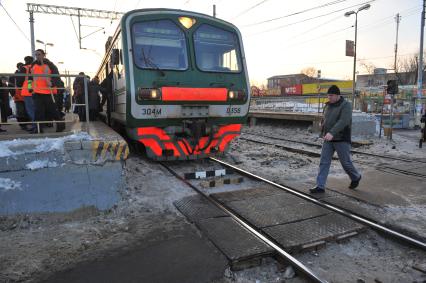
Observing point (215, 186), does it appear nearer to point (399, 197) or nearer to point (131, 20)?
point (399, 197)

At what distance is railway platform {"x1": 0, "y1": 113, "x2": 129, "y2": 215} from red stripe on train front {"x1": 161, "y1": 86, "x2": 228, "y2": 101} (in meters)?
2.23

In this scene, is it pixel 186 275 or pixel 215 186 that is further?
pixel 215 186

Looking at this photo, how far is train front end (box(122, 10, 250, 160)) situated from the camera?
7.19 meters

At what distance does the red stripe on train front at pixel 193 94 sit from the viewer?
23.7 feet

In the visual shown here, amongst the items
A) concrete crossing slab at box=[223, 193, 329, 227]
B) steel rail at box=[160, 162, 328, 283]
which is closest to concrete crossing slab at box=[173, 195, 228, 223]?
steel rail at box=[160, 162, 328, 283]

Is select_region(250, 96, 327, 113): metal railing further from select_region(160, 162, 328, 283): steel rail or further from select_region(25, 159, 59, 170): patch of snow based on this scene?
select_region(25, 159, 59, 170): patch of snow

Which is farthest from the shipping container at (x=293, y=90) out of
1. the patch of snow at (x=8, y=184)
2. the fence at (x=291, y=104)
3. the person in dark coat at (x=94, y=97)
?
the patch of snow at (x=8, y=184)

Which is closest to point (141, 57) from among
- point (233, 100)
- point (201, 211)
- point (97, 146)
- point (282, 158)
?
point (233, 100)

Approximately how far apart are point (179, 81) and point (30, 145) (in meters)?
3.54

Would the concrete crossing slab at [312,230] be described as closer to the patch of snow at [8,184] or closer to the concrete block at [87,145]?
the concrete block at [87,145]

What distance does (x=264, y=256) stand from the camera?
3.77m

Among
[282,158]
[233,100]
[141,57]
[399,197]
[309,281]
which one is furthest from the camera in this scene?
[282,158]

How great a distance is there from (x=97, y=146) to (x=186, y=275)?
2.42 metres

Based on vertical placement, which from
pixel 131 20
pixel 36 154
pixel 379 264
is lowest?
pixel 379 264
